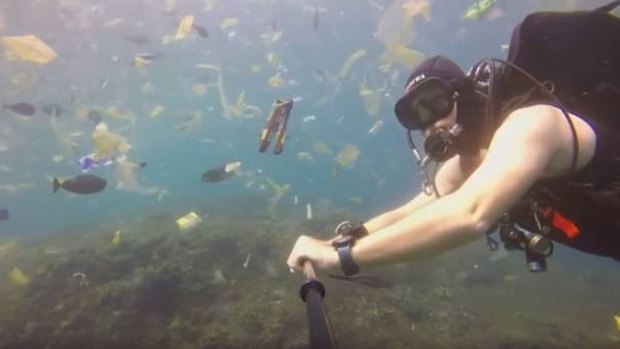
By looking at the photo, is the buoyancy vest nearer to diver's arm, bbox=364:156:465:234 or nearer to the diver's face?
the diver's face

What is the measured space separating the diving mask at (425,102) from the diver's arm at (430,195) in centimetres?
90

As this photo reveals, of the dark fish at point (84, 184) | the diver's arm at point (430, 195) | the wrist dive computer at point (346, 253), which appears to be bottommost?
the dark fish at point (84, 184)

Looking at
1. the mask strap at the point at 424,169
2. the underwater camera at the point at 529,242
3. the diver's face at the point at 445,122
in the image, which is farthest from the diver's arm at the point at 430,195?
the diver's face at the point at 445,122

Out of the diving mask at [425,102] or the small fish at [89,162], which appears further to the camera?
the small fish at [89,162]

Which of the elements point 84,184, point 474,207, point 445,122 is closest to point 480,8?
point 445,122

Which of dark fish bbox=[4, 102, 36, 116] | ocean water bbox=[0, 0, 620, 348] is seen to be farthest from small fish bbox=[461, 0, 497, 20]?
dark fish bbox=[4, 102, 36, 116]

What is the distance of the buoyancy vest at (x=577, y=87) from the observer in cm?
303

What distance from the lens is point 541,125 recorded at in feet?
8.36

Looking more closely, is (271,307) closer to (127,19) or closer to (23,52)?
(23,52)

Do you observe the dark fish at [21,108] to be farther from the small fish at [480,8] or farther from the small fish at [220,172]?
the small fish at [480,8]

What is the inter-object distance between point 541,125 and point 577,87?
919 mm

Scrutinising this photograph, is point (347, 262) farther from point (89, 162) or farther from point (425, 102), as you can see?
point (89, 162)

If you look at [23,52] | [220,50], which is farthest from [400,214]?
[220,50]

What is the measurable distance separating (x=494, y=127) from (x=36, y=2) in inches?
921
